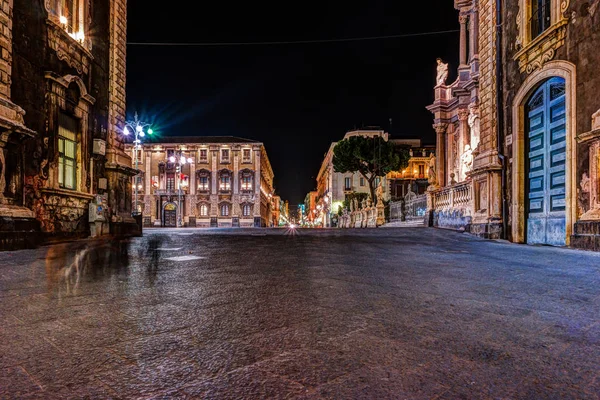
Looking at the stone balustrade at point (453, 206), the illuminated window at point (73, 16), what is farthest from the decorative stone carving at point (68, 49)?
→ the stone balustrade at point (453, 206)

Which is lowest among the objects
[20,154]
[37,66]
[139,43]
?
[20,154]

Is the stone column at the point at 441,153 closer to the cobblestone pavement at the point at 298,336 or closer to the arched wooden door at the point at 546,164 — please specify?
the arched wooden door at the point at 546,164

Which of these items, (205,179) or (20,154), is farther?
(205,179)

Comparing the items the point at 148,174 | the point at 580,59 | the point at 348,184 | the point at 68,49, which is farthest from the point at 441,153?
the point at 148,174

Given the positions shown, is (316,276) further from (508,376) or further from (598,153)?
(598,153)

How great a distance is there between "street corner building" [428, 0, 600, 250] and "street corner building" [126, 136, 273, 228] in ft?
155

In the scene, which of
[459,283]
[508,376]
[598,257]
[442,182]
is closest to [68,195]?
[459,283]

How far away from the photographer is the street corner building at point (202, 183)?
190 feet

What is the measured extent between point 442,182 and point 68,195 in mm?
26875

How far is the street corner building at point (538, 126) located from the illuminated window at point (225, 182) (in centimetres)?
4831

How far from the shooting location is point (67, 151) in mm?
10375

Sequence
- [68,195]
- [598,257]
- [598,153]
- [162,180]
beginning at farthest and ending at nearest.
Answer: [162,180] → [68,195] → [598,153] → [598,257]

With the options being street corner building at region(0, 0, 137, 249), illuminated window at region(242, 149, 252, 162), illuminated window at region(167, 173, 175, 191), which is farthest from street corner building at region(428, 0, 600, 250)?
illuminated window at region(167, 173, 175, 191)

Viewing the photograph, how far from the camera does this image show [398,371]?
1.68 m
